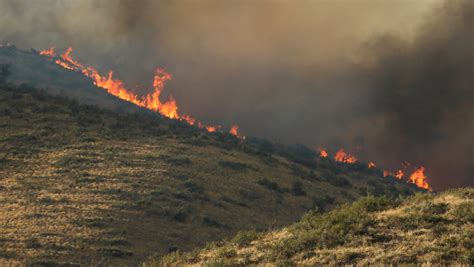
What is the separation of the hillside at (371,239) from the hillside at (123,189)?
Answer: 10.5 metres

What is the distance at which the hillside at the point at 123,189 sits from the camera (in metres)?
33.5

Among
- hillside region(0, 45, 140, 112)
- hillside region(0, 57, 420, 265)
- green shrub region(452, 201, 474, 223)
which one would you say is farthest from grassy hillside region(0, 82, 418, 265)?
hillside region(0, 45, 140, 112)

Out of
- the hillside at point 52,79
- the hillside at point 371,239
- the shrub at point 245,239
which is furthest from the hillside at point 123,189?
the hillside at point 52,79

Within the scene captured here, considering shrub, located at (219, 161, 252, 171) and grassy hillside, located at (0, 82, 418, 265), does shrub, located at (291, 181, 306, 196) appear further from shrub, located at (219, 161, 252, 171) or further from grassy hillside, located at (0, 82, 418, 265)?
shrub, located at (219, 161, 252, 171)

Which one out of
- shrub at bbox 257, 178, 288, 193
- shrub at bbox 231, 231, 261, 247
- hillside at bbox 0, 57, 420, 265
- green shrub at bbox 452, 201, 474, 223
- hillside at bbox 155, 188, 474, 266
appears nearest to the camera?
hillside at bbox 155, 188, 474, 266

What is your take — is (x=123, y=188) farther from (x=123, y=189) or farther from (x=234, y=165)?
(x=234, y=165)

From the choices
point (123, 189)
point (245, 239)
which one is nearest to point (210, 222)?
point (123, 189)

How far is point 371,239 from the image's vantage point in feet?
66.6

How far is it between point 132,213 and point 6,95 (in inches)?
1493

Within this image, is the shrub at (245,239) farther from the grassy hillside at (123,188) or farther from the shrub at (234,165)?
the shrub at (234,165)

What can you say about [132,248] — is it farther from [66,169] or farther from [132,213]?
[66,169]

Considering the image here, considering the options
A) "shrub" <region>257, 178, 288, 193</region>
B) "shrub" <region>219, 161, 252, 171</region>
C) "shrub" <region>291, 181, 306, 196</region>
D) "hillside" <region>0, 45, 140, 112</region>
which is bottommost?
"shrub" <region>257, 178, 288, 193</region>

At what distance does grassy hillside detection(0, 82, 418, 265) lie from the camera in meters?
33.6

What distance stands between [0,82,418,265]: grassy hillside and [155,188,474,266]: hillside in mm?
10561
